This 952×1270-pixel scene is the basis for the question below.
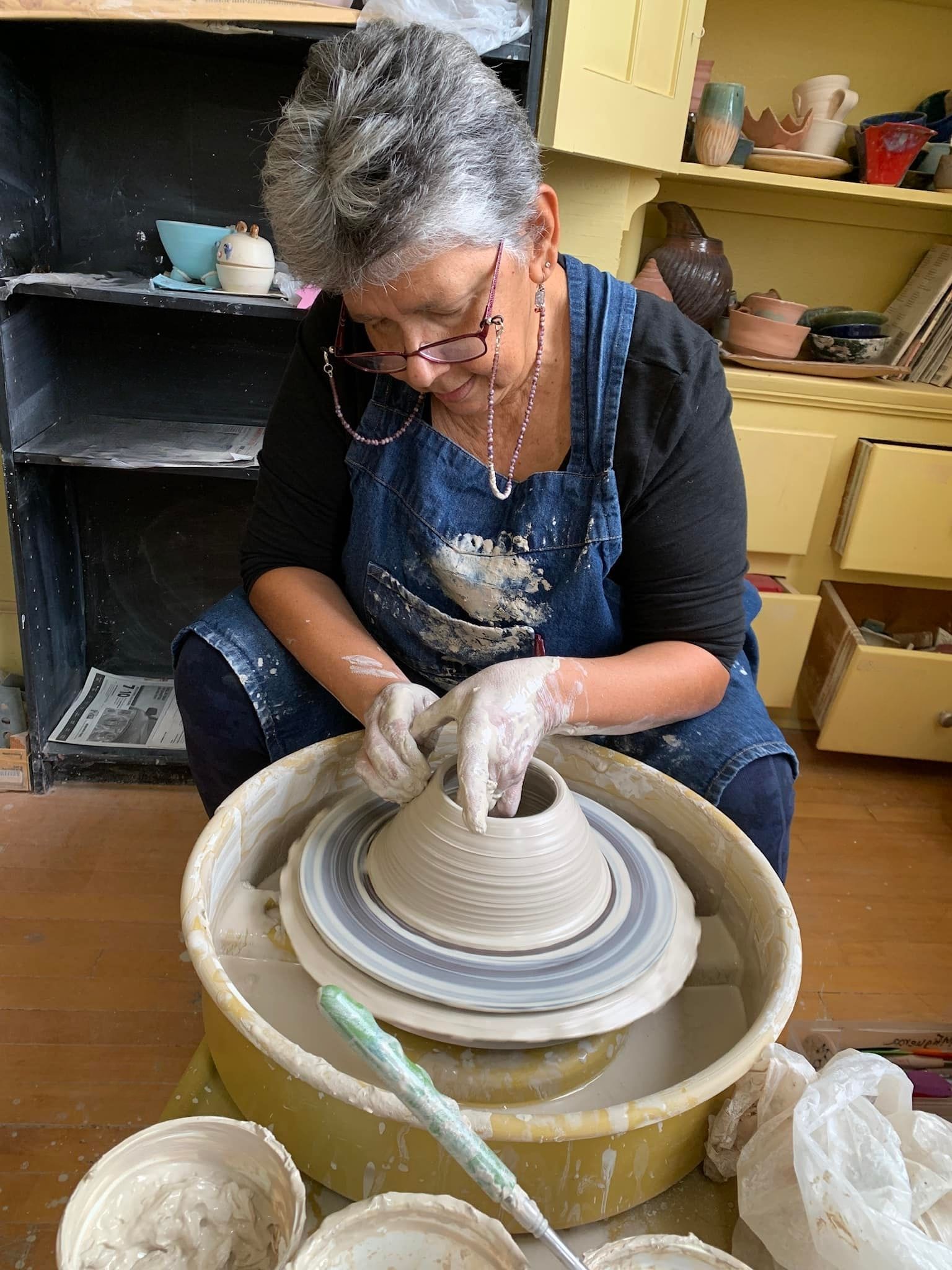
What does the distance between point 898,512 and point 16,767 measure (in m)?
2.11

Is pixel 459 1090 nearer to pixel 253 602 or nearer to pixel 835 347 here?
pixel 253 602

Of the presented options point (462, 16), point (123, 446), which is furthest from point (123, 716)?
point (462, 16)

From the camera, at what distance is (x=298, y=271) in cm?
96

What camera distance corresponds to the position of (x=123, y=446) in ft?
6.18

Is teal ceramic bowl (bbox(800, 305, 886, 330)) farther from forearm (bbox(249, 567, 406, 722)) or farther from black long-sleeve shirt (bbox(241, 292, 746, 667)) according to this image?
forearm (bbox(249, 567, 406, 722))

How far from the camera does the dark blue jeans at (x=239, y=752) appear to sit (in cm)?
105

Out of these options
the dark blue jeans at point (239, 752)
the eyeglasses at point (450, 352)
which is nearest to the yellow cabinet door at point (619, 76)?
the eyeglasses at point (450, 352)

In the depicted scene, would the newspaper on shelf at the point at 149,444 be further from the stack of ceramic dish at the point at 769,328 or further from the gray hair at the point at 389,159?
the stack of ceramic dish at the point at 769,328

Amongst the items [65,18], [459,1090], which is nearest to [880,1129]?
[459,1090]

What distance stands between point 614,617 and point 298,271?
559mm

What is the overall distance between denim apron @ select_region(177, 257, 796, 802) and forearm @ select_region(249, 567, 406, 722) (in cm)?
3

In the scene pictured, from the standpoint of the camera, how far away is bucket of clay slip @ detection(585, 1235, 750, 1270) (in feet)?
1.90

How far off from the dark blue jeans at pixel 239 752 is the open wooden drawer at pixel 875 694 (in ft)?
3.88

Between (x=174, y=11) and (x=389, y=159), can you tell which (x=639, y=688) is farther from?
(x=174, y=11)
